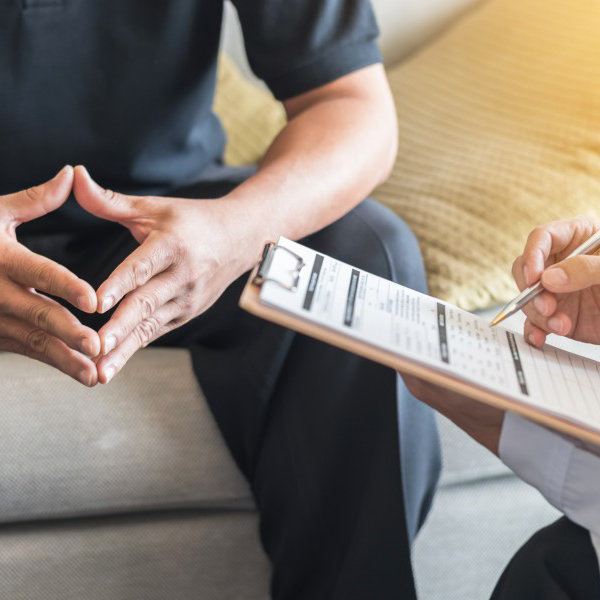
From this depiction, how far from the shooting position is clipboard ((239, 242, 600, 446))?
0.52m

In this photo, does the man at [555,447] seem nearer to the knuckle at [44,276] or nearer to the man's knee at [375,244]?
the man's knee at [375,244]

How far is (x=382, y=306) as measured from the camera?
0.58 meters

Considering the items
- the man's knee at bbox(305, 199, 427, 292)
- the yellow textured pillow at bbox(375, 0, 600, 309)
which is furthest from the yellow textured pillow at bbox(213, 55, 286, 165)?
the man's knee at bbox(305, 199, 427, 292)

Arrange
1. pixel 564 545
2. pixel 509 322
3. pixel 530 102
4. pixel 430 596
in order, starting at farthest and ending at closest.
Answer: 1. pixel 530 102
2. pixel 430 596
3. pixel 509 322
4. pixel 564 545

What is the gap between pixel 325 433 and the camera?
86 centimetres

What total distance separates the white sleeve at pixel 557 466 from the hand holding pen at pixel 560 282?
83 mm

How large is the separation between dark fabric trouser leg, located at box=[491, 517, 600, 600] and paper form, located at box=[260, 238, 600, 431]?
0.47ft

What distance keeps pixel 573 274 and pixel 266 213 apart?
0.31m

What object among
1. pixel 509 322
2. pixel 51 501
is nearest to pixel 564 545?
pixel 509 322

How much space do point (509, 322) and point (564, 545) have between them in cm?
21

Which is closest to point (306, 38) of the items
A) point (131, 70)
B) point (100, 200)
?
point (131, 70)

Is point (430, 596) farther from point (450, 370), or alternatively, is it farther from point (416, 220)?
point (450, 370)

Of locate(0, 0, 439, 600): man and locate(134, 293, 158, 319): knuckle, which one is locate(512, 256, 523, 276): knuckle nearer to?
locate(0, 0, 439, 600): man

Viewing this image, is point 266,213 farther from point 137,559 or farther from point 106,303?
point 137,559
